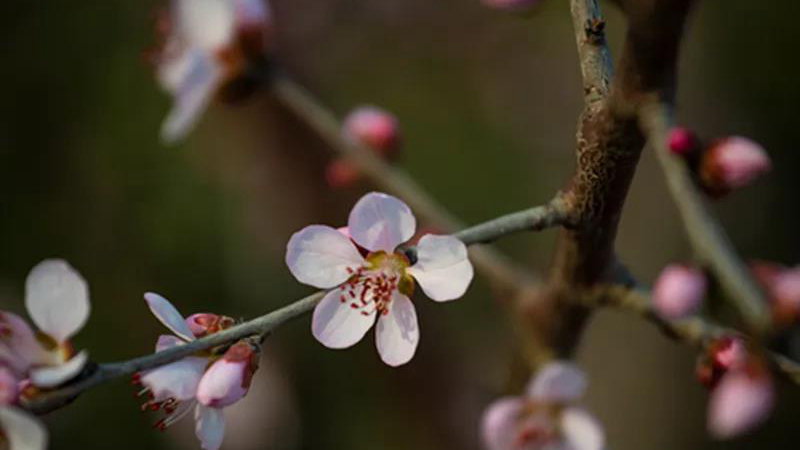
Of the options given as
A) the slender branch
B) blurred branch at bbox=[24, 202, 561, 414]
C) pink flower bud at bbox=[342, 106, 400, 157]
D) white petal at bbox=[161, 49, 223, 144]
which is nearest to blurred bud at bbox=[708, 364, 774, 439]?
the slender branch

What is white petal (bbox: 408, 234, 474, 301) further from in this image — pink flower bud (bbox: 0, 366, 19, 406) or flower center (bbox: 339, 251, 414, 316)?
pink flower bud (bbox: 0, 366, 19, 406)

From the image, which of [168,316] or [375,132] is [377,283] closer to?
[168,316]

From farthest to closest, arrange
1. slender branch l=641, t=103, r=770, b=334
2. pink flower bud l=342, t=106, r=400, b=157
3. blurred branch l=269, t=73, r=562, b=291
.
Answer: pink flower bud l=342, t=106, r=400, b=157 → blurred branch l=269, t=73, r=562, b=291 → slender branch l=641, t=103, r=770, b=334

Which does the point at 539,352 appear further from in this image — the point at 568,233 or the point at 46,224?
the point at 46,224

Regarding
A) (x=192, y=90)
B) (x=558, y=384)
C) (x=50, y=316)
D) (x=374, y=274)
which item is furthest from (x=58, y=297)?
(x=192, y=90)

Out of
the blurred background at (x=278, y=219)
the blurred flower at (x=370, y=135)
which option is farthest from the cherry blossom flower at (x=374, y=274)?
the blurred background at (x=278, y=219)
